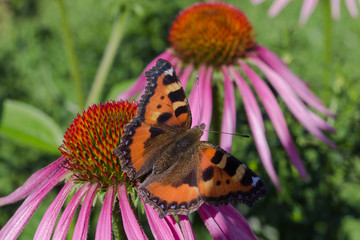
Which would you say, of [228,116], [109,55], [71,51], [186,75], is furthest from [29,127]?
[228,116]

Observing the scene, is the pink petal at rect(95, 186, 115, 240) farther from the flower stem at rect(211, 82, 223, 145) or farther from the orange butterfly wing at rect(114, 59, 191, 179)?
the flower stem at rect(211, 82, 223, 145)

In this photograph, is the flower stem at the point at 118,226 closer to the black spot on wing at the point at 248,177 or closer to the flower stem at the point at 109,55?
the black spot on wing at the point at 248,177

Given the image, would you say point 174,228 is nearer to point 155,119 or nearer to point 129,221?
point 129,221

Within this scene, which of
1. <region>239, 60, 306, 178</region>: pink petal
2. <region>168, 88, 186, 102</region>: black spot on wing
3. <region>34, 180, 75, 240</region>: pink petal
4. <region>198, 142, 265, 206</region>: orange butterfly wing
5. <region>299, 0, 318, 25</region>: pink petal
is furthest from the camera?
<region>299, 0, 318, 25</region>: pink petal

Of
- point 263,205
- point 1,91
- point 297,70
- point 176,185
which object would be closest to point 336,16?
point 297,70

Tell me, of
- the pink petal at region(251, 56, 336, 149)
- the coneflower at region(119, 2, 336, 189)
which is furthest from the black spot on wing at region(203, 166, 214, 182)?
the pink petal at region(251, 56, 336, 149)

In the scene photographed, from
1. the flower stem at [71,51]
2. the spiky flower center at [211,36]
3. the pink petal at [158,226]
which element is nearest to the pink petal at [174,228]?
the pink petal at [158,226]
